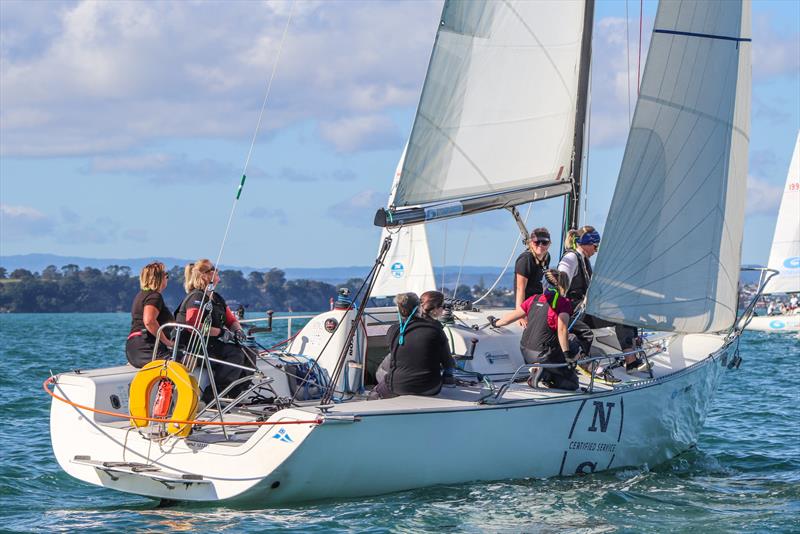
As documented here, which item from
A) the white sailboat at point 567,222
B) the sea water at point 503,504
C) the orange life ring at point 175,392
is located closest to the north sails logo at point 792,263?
the sea water at point 503,504

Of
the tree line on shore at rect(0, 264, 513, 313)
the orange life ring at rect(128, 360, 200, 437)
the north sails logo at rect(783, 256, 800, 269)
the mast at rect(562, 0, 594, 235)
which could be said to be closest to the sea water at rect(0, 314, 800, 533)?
the orange life ring at rect(128, 360, 200, 437)

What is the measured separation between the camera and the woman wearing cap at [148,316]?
31.1ft

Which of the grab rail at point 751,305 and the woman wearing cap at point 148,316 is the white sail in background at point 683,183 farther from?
the woman wearing cap at point 148,316

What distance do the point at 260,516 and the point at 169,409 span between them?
3.71 feet

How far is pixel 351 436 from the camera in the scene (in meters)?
8.06

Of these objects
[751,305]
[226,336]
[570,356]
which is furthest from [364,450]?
[751,305]

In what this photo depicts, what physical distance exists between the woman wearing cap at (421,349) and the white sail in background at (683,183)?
1.76 m

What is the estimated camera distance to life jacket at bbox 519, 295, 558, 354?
31.8 feet

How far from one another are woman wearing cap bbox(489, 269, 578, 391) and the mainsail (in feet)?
3.75

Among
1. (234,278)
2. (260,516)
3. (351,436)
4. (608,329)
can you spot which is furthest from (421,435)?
(234,278)

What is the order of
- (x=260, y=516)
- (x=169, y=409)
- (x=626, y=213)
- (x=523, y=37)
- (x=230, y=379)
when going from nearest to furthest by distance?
(x=260, y=516)
(x=169, y=409)
(x=230, y=379)
(x=626, y=213)
(x=523, y=37)

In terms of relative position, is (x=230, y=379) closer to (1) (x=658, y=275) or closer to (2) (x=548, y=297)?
(2) (x=548, y=297)

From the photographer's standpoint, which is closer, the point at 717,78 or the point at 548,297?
the point at 548,297

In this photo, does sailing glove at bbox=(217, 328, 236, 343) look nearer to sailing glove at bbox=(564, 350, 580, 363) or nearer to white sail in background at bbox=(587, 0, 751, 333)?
sailing glove at bbox=(564, 350, 580, 363)
